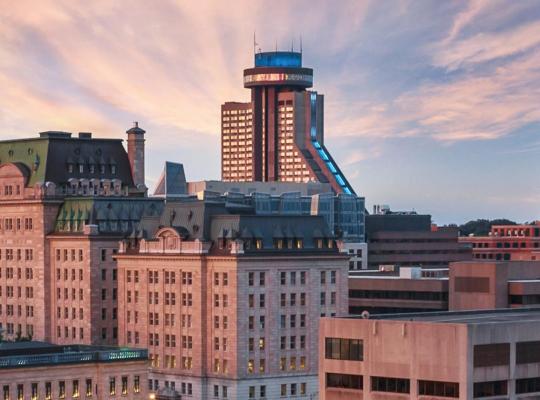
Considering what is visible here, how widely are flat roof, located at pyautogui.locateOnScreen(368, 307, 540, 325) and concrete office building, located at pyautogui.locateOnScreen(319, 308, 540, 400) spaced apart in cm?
251

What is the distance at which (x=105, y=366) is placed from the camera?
199 metres

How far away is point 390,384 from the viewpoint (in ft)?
440

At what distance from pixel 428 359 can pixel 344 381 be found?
9.19m

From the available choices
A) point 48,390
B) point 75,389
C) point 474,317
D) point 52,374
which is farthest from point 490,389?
point 75,389

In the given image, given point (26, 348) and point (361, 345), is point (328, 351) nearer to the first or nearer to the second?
point (361, 345)

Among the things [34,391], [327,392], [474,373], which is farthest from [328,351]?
[34,391]

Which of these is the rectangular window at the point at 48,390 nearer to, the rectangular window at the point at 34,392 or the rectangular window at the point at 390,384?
the rectangular window at the point at 34,392

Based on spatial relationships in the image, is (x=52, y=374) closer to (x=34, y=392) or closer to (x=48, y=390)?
(x=48, y=390)

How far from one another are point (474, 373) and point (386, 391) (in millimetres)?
7526

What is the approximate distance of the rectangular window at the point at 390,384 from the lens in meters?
133

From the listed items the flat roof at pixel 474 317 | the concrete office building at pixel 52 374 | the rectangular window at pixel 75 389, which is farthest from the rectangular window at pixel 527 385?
the rectangular window at pixel 75 389

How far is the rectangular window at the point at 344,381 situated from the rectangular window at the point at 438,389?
6.01m

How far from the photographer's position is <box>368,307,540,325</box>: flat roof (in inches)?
5527

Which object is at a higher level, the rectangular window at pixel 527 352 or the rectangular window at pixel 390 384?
the rectangular window at pixel 527 352
